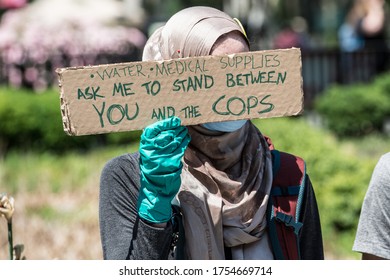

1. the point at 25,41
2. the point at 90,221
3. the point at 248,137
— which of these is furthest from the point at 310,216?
the point at 25,41

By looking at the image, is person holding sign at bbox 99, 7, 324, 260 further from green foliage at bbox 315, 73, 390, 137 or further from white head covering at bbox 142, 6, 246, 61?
green foliage at bbox 315, 73, 390, 137

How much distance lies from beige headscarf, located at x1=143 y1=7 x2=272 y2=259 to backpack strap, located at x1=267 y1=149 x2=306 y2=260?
0.02 m

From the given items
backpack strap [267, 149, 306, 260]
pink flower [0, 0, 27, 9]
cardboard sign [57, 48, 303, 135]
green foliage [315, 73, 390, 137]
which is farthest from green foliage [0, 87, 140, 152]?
cardboard sign [57, 48, 303, 135]

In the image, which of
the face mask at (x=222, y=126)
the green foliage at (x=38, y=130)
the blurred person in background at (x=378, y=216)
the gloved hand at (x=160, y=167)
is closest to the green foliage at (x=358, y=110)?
the green foliage at (x=38, y=130)

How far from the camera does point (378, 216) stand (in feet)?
8.21

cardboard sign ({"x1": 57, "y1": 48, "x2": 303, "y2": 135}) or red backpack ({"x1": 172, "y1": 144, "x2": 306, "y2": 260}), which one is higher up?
cardboard sign ({"x1": 57, "y1": 48, "x2": 303, "y2": 135})

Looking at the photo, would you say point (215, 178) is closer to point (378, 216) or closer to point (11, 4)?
point (378, 216)

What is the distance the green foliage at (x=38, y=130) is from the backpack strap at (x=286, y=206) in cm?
666

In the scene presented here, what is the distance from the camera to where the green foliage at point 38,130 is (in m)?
9.30

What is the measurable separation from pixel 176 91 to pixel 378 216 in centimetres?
66

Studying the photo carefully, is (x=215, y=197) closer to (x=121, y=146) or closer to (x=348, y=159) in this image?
(x=348, y=159)

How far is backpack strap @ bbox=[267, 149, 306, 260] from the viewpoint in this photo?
244cm

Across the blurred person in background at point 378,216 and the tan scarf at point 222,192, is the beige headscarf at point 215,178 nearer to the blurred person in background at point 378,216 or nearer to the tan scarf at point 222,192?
the tan scarf at point 222,192

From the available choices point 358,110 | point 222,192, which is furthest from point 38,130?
point 222,192
